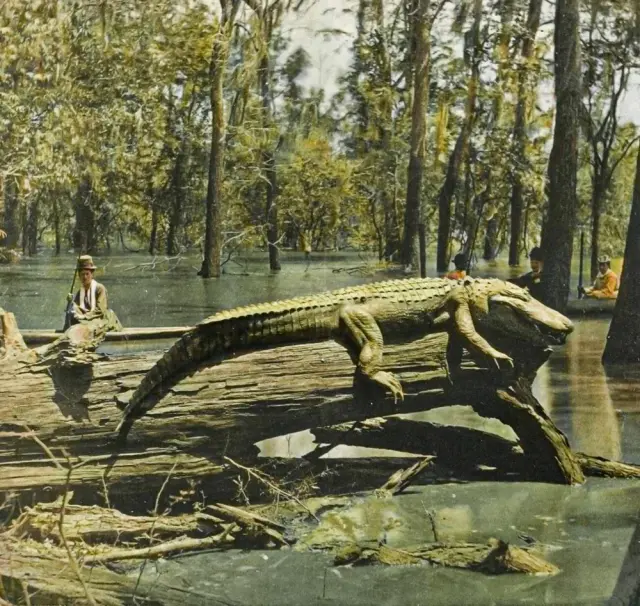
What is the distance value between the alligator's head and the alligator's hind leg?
1.66 feet

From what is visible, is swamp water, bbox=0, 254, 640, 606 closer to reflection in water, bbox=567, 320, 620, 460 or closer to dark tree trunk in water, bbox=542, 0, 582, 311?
reflection in water, bbox=567, 320, 620, 460

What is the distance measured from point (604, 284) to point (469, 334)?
79 cm

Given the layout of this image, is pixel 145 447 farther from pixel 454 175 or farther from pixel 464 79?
pixel 464 79

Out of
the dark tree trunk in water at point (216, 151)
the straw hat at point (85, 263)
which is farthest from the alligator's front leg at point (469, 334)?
the straw hat at point (85, 263)

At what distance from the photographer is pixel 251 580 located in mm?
3615

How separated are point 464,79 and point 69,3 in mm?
1924

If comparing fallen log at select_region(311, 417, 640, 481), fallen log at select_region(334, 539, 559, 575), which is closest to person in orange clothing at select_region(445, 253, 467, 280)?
fallen log at select_region(311, 417, 640, 481)

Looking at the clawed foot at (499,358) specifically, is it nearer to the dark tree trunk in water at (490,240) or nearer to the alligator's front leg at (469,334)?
the alligator's front leg at (469,334)

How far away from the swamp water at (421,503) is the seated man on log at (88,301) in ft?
0.14

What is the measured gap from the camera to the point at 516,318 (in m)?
4.02

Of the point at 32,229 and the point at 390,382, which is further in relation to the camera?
the point at 32,229

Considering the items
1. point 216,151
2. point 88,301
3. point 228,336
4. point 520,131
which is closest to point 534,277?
point 520,131

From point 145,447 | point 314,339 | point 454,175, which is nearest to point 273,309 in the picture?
point 314,339

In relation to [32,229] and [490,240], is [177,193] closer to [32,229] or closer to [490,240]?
[32,229]
